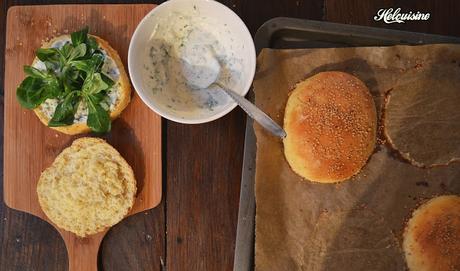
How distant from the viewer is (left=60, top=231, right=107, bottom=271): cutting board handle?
4.82ft

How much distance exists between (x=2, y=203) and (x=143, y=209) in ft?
1.26

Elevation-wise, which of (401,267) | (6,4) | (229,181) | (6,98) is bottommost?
(401,267)

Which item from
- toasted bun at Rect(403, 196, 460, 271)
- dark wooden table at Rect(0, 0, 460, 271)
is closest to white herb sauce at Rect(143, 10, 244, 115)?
dark wooden table at Rect(0, 0, 460, 271)

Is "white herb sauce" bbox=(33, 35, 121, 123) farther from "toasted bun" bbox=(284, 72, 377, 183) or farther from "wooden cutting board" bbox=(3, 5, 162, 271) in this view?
"toasted bun" bbox=(284, 72, 377, 183)

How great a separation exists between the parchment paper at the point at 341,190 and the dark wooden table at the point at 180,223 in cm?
13

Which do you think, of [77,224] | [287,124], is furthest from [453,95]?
[77,224]

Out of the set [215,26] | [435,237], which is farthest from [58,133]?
[435,237]

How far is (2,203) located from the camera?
1512 mm

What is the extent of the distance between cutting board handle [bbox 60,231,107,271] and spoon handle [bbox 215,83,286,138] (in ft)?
1.64

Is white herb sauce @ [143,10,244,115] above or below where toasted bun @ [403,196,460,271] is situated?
above

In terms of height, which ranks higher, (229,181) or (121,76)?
(121,76)

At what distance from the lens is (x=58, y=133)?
1.49 meters

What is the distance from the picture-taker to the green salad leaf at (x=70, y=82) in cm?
136

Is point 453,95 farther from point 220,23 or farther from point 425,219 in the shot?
point 220,23
